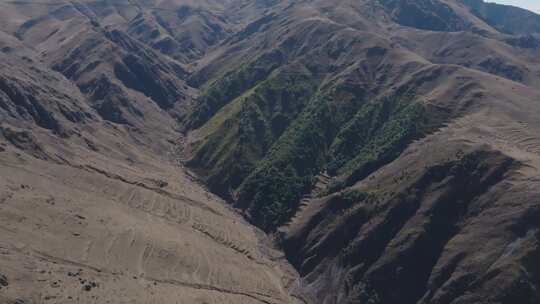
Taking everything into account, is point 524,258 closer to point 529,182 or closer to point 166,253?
point 529,182

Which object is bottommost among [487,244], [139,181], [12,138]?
[139,181]

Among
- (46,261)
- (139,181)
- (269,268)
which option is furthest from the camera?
(139,181)

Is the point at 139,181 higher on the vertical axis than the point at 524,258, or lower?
lower

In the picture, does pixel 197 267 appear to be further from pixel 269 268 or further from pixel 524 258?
pixel 524 258

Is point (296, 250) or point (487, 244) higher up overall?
point (487, 244)

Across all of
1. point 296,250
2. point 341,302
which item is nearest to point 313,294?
point 341,302

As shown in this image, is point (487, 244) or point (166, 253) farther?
point (166, 253)

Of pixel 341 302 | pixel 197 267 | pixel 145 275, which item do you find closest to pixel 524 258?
pixel 341 302

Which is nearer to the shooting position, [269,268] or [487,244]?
[487,244]

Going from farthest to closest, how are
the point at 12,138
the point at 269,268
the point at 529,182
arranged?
→ the point at 12,138 < the point at 269,268 < the point at 529,182
